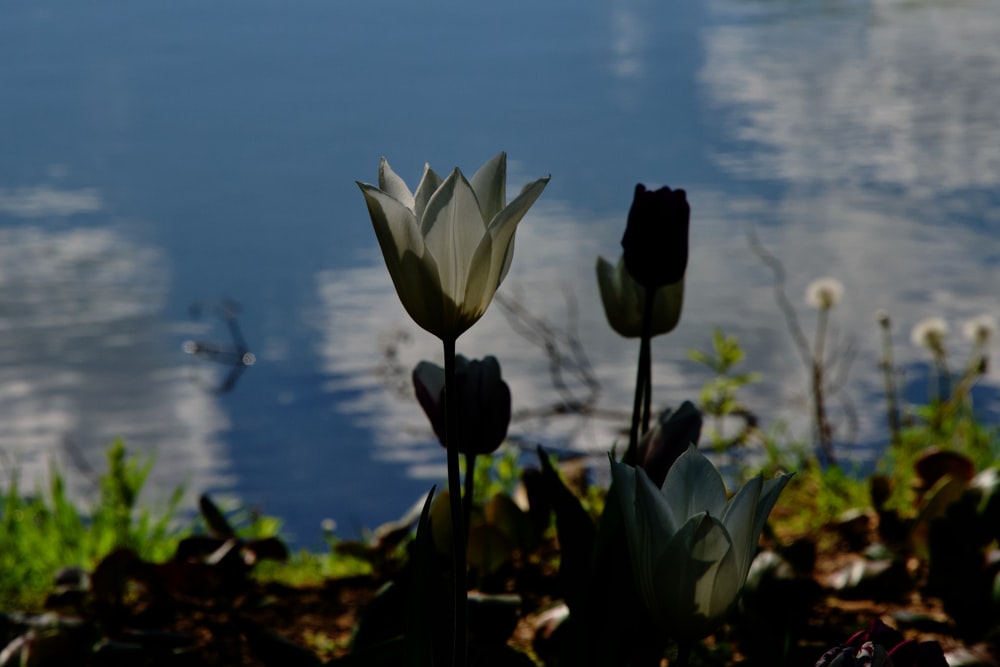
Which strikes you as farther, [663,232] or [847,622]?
→ [847,622]

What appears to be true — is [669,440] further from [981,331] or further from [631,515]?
[981,331]

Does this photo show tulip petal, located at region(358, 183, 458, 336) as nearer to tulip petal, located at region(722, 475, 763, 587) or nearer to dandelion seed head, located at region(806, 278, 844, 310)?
tulip petal, located at region(722, 475, 763, 587)

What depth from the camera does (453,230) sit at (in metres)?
0.59

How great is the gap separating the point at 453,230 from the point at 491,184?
5 cm

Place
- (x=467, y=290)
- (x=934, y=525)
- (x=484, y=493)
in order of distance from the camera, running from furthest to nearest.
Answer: (x=484, y=493) → (x=934, y=525) → (x=467, y=290)

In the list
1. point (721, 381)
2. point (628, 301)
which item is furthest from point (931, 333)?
point (628, 301)

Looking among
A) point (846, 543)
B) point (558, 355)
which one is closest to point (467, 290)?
point (846, 543)

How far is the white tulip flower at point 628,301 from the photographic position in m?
0.92

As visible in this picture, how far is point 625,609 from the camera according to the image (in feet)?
2.47

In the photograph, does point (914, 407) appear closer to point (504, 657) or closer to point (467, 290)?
point (504, 657)

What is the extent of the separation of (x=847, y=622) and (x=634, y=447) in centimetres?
51

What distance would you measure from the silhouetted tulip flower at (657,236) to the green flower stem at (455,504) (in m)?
0.22

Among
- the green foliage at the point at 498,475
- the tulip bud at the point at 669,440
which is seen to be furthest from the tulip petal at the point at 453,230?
the green foliage at the point at 498,475

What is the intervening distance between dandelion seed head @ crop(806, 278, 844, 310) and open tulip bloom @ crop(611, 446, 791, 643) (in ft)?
5.45
